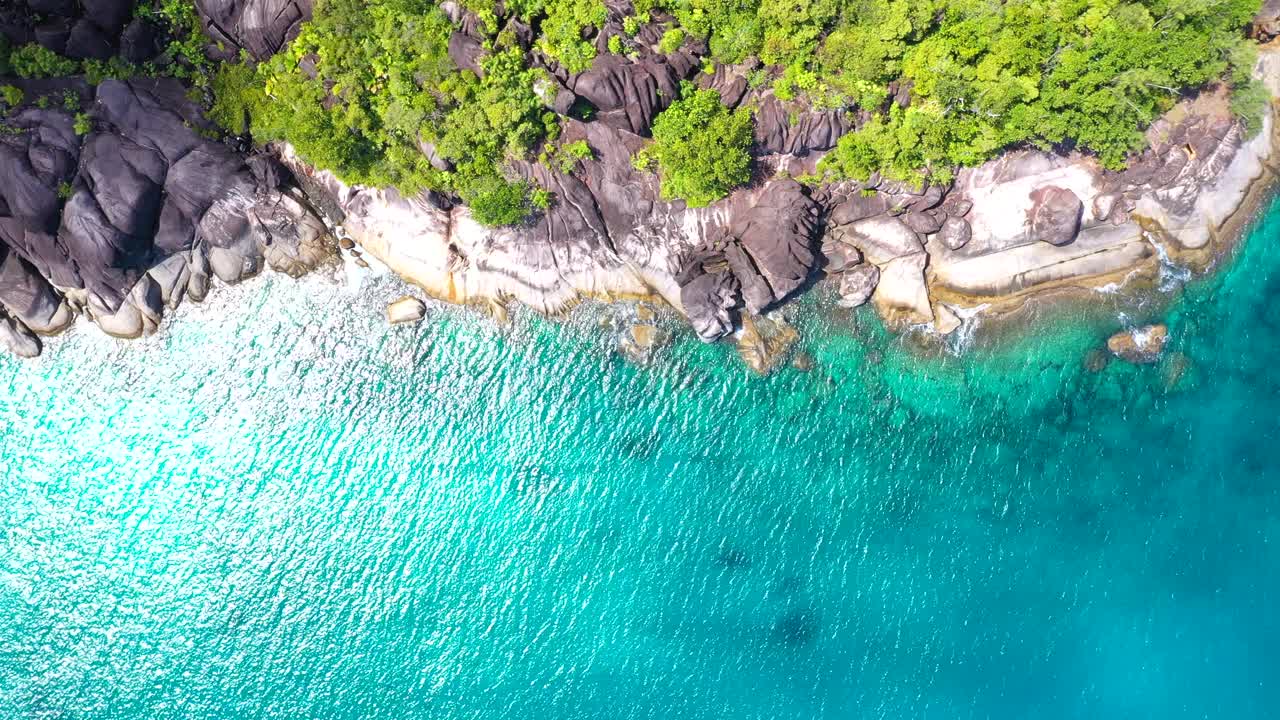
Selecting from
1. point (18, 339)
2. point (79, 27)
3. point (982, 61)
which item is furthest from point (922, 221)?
point (18, 339)

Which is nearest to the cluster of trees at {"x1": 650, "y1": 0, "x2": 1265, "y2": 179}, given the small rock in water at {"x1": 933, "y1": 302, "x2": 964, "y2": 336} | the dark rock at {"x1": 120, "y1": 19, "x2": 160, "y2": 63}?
the small rock in water at {"x1": 933, "y1": 302, "x2": 964, "y2": 336}

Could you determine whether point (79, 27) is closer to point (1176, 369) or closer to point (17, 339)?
point (17, 339)

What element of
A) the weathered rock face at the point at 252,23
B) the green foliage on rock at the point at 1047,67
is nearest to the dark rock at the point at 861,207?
the green foliage on rock at the point at 1047,67

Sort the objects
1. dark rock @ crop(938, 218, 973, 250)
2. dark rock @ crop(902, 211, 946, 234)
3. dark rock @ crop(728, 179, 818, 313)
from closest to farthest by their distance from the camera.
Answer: dark rock @ crop(728, 179, 818, 313) < dark rock @ crop(902, 211, 946, 234) < dark rock @ crop(938, 218, 973, 250)

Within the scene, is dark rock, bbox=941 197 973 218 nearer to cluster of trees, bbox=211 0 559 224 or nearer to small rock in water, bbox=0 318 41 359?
cluster of trees, bbox=211 0 559 224

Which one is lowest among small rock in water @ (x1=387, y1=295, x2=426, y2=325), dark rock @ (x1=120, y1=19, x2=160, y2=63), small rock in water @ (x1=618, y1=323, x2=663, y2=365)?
small rock in water @ (x1=387, y1=295, x2=426, y2=325)

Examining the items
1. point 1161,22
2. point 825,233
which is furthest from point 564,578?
point 1161,22
